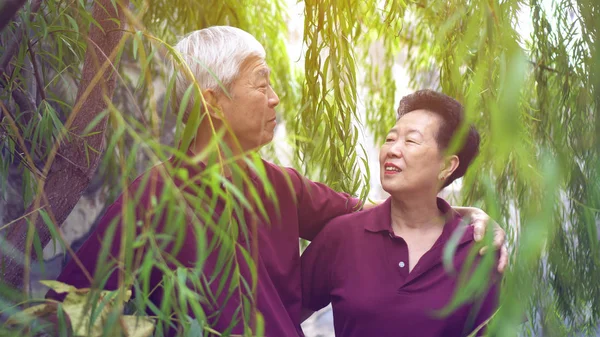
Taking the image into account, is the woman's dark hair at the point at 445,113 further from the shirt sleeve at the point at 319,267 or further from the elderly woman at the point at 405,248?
the shirt sleeve at the point at 319,267

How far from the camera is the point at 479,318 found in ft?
5.94

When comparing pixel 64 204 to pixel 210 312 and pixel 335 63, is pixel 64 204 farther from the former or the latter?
pixel 335 63

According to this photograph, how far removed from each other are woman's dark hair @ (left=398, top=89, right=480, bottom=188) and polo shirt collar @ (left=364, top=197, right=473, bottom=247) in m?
0.08

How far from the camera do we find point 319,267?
1.98 metres

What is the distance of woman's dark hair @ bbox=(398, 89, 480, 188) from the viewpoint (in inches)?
76.7

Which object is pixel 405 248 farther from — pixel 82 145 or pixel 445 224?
pixel 82 145

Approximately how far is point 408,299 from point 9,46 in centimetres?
105

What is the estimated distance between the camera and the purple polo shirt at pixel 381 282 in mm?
1811

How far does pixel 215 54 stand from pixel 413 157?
1.68 ft

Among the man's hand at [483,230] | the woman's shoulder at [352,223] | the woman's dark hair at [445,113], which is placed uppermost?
the woman's dark hair at [445,113]

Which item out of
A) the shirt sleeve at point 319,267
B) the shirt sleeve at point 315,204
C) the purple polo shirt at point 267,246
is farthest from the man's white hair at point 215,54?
the shirt sleeve at point 319,267

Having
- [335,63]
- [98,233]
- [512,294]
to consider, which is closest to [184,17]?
[335,63]

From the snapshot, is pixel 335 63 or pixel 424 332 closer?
pixel 424 332

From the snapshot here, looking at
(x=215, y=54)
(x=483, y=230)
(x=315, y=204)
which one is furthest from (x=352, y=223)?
(x=215, y=54)
